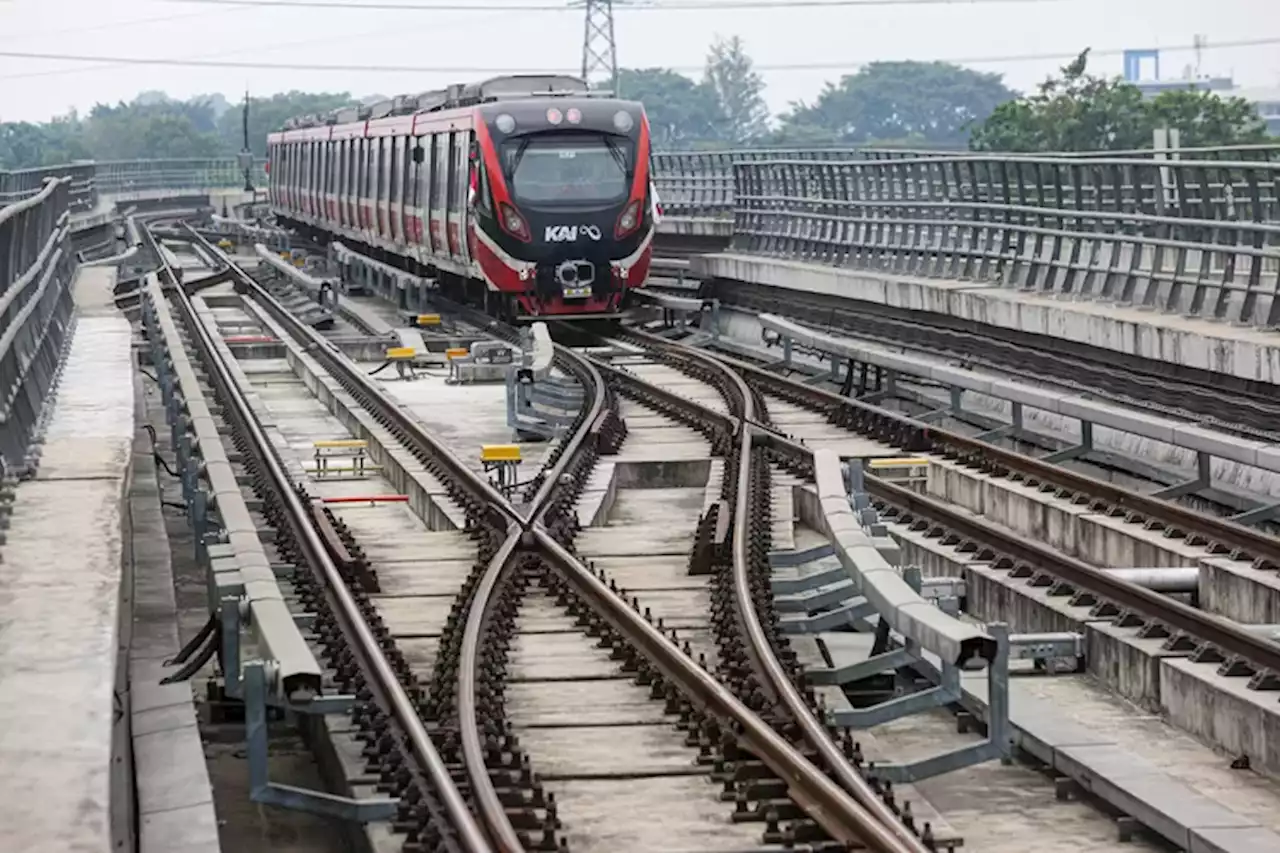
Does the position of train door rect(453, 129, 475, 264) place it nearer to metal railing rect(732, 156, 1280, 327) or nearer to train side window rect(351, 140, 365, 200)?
metal railing rect(732, 156, 1280, 327)

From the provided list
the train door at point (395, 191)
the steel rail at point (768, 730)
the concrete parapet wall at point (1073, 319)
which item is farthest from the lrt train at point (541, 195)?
the steel rail at point (768, 730)

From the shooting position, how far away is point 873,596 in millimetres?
9562

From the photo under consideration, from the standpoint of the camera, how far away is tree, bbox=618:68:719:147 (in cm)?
17125

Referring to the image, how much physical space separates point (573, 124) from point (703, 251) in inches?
403

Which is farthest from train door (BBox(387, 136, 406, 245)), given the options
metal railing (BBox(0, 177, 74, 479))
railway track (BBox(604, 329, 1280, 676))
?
railway track (BBox(604, 329, 1280, 676))

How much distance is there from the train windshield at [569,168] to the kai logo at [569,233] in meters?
0.30

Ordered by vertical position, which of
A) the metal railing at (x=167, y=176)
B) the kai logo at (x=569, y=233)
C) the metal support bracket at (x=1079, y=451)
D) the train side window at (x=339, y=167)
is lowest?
the metal railing at (x=167, y=176)

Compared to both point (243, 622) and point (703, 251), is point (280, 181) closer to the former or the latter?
point (703, 251)

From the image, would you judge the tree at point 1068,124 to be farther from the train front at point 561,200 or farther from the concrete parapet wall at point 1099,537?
the concrete parapet wall at point 1099,537

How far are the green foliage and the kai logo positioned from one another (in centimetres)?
3220

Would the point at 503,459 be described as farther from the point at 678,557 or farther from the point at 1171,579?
the point at 1171,579

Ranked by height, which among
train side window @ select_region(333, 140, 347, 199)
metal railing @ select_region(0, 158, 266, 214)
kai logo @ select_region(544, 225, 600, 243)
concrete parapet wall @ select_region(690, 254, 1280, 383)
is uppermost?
train side window @ select_region(333, 140, 347, 199)

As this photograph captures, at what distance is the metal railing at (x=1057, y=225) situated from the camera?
19609mm

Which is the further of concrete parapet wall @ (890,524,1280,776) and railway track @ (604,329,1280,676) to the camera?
railway track @ (604,329,1280,676)
